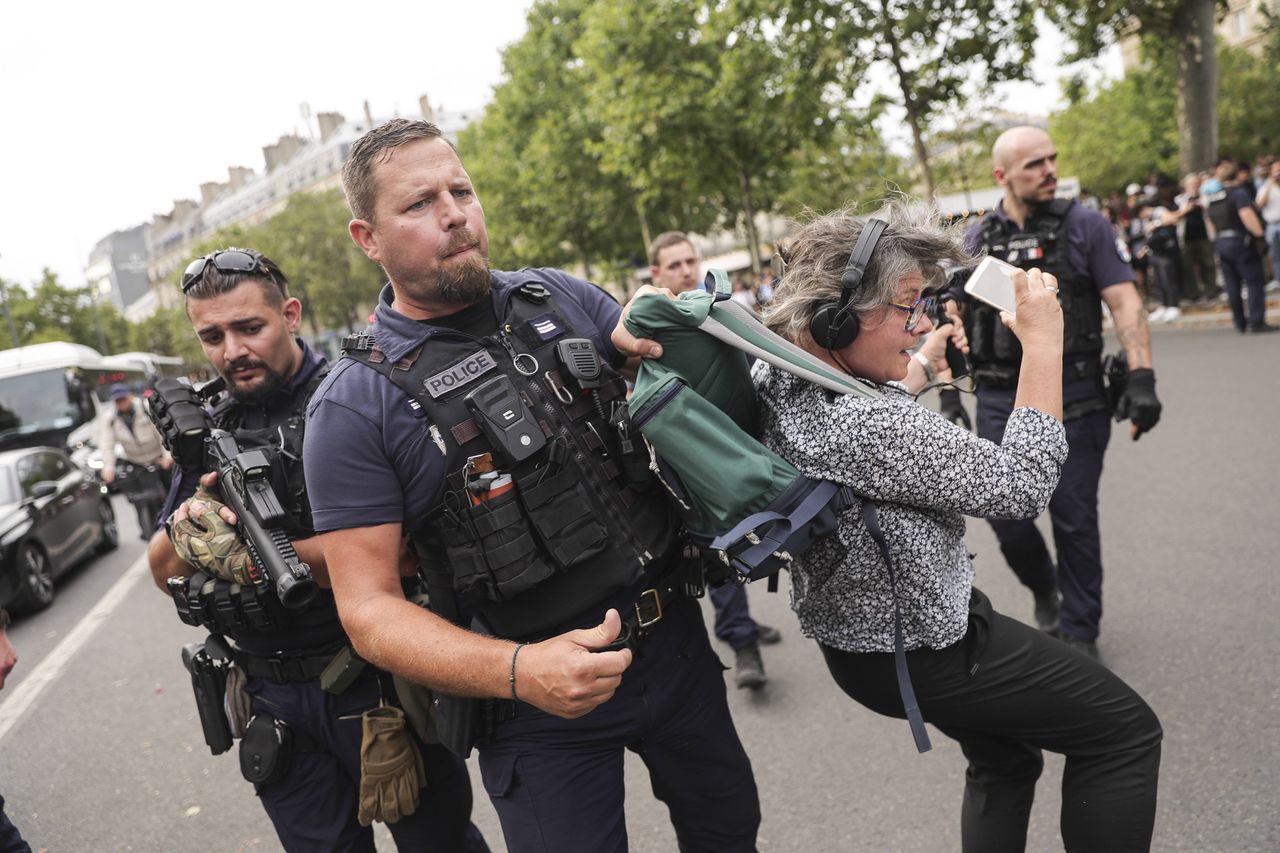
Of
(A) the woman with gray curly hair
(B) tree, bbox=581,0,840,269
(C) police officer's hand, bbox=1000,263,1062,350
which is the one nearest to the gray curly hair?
(A) the woman with gray curly hair

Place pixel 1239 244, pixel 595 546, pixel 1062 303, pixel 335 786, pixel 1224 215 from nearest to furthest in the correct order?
pixel 595 546 < pixel 335 786 < pixel 1062 303 < pixel 1239 244 < pixel 1224 215

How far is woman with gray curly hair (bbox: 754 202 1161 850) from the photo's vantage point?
190 cm

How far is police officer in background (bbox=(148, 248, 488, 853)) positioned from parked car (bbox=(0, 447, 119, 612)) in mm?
6778

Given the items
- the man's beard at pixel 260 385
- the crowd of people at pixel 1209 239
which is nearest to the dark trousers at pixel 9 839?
the man's beard at pixel 260 385

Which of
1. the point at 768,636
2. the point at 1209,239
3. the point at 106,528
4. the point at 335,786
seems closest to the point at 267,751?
the point at 335,786

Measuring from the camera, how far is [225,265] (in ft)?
8.71

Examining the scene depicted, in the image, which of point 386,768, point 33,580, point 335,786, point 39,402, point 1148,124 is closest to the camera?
point 386,768

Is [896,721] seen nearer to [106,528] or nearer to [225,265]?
[225,265]

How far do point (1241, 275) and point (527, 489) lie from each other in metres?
11.7

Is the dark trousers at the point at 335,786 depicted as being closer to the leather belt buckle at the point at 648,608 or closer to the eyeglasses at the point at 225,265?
the leather belt buckle at the point at 648,608

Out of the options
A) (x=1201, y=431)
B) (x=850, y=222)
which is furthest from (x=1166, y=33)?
(x=850, y=222)

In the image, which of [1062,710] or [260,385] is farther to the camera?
[260,385]

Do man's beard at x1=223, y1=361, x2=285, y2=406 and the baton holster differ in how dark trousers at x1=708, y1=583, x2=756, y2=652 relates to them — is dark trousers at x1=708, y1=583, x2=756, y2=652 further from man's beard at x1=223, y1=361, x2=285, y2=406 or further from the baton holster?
man's beard at x1=223, y1=361, x2=285, y2=406

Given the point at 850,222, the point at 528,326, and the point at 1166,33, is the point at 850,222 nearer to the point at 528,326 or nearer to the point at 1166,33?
the point at 528,326
